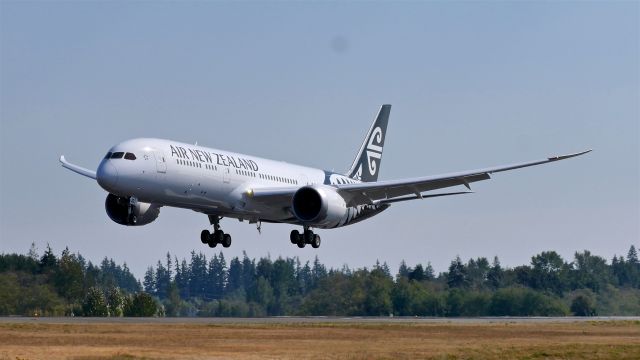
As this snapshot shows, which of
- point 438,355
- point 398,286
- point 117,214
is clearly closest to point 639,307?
point 398,286

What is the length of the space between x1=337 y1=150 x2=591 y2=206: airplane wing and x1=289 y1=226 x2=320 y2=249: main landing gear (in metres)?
2.95

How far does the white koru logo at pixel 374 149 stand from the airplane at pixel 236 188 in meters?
7.12

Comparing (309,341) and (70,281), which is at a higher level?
(70,281)

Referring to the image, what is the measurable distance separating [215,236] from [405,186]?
37.9 ft

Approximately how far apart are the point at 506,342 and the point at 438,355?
7.24 meters

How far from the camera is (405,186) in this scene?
68.2 m

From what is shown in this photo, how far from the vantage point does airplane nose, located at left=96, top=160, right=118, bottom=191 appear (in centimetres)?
5516

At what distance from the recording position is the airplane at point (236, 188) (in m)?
56.5

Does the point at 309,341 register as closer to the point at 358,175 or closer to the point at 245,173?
the point at 245,173

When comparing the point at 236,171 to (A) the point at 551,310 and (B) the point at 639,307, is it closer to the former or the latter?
(A) the point at 551,310

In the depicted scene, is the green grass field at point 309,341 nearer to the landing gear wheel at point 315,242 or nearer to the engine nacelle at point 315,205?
the engine nacelle at point 315,205

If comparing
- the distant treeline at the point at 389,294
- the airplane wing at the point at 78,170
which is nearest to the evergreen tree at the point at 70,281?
the distant treeline at the point at 389,294

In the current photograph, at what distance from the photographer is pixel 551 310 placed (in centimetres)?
8931

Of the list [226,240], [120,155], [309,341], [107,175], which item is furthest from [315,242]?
[309,341]
